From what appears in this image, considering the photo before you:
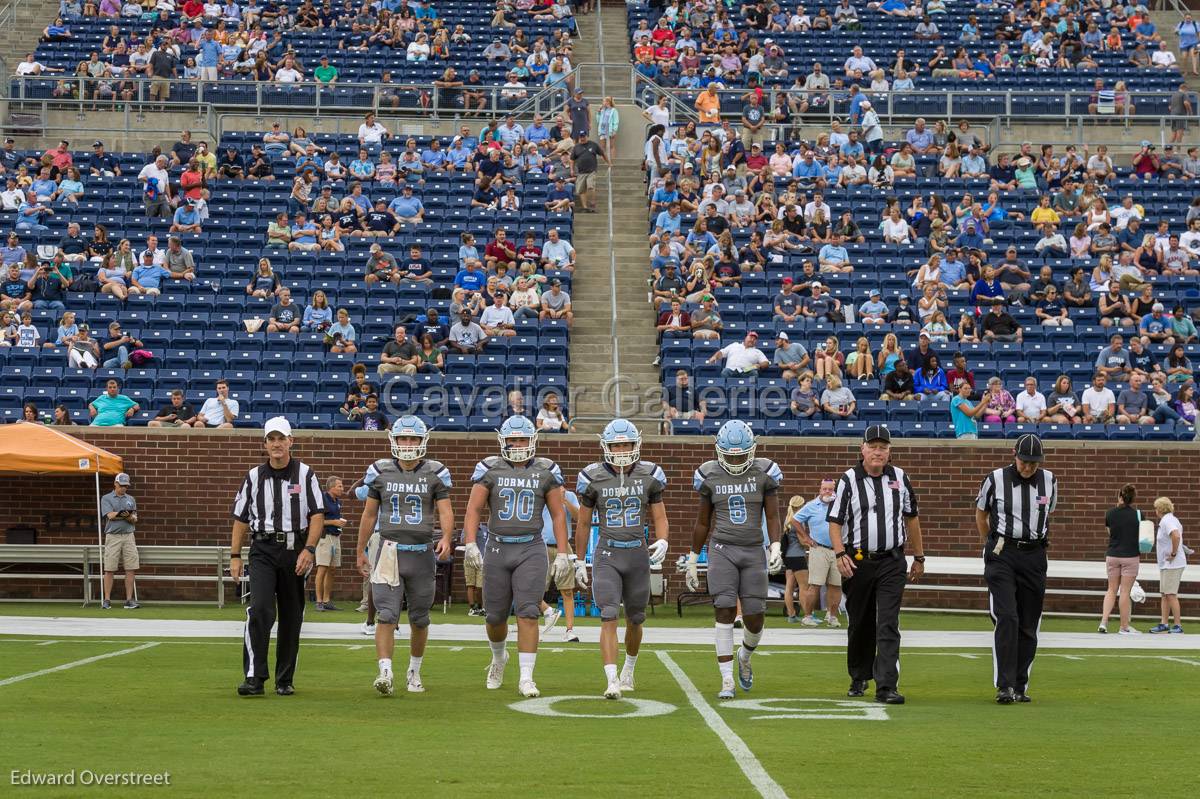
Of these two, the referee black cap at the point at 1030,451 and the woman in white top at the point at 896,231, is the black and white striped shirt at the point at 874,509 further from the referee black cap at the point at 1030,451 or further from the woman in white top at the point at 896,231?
the woman in white top at the point at 896,231

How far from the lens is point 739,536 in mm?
10570

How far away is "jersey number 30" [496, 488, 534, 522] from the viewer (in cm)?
1052

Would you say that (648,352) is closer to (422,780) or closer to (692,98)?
(692,98)

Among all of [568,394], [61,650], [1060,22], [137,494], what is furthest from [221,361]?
[1060,22]

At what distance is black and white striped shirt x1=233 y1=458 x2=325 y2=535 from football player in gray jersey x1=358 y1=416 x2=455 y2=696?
41cm

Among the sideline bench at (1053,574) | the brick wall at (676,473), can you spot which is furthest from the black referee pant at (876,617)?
the brick wall at (676,473)

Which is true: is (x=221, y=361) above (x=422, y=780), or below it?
above

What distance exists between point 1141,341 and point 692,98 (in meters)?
11.3

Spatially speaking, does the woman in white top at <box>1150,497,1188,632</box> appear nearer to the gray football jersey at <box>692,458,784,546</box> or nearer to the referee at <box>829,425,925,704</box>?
the referee at <box>829,425,925,704</box>

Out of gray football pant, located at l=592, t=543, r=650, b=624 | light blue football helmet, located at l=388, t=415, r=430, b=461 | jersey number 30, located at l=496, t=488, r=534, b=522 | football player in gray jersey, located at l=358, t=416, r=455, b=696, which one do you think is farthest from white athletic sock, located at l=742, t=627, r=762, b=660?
light blue football helmet, located at l=388, t=415, r=430, b=461

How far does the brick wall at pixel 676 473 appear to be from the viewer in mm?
20359

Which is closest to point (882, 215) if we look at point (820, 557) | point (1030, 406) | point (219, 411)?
point (1030, 406)

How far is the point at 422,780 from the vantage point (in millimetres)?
6934

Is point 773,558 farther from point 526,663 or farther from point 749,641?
point 526,663
